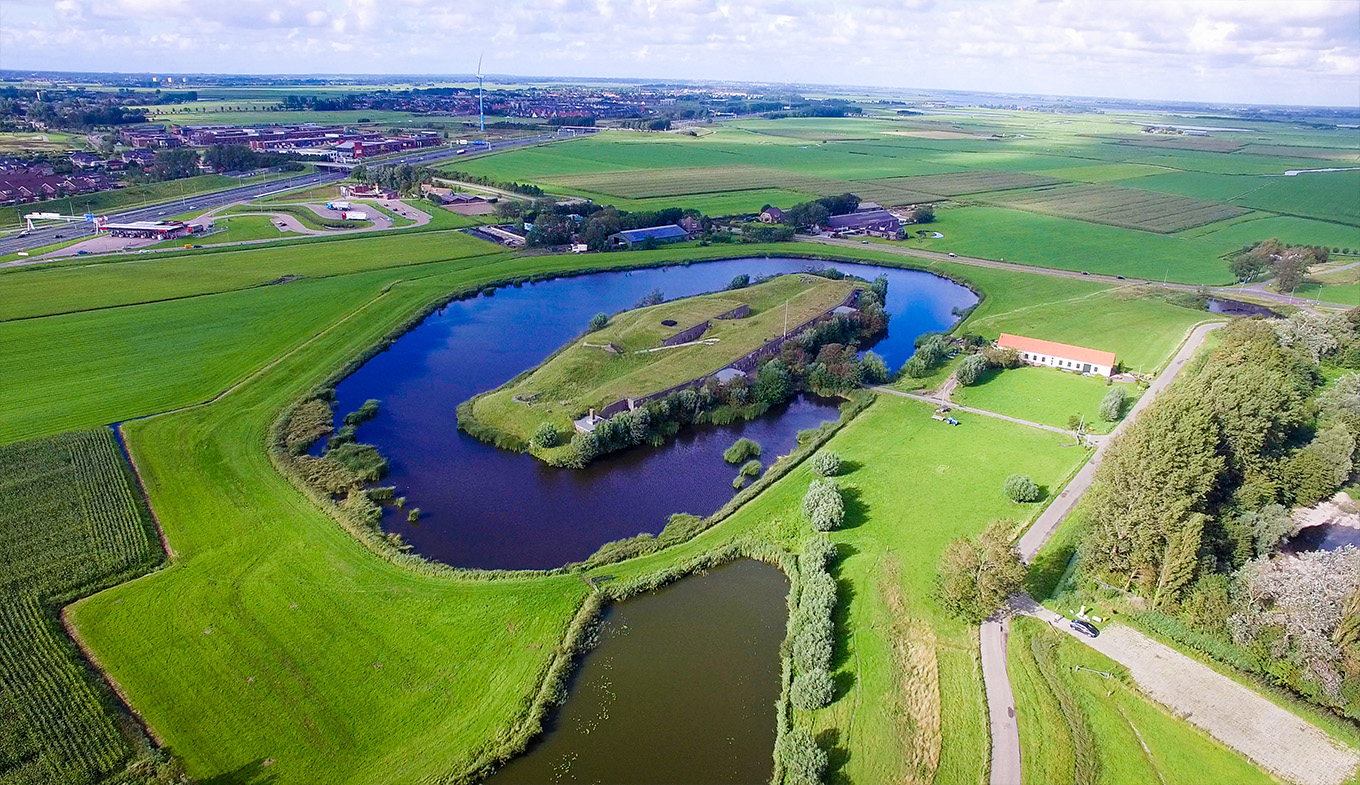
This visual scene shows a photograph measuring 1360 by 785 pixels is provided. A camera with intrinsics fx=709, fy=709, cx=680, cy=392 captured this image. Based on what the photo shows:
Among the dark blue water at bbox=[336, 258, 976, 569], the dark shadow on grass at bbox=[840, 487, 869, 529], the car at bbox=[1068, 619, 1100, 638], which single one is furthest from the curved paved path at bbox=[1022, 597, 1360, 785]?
the dark blue water at bbox=[336, 258, 976, 569]

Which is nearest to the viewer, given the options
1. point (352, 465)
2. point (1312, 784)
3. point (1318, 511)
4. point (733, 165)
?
point (1312, 784)

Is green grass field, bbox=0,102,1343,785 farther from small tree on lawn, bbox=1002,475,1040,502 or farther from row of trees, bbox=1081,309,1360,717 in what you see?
row of trees, bbox=1081,309,1360,717

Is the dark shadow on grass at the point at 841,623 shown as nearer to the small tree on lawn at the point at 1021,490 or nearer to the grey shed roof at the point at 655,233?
the small tree on lawn at the point at 1021,490

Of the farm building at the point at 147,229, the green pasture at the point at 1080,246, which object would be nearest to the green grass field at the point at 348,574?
the green pasture at the point at 1080,246

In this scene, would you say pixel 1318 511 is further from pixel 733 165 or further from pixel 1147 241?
pixel 733 165

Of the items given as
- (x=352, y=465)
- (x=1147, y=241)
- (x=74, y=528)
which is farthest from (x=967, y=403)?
(x=1147, y=241)

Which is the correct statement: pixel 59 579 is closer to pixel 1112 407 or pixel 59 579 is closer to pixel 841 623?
pixel 841 623
